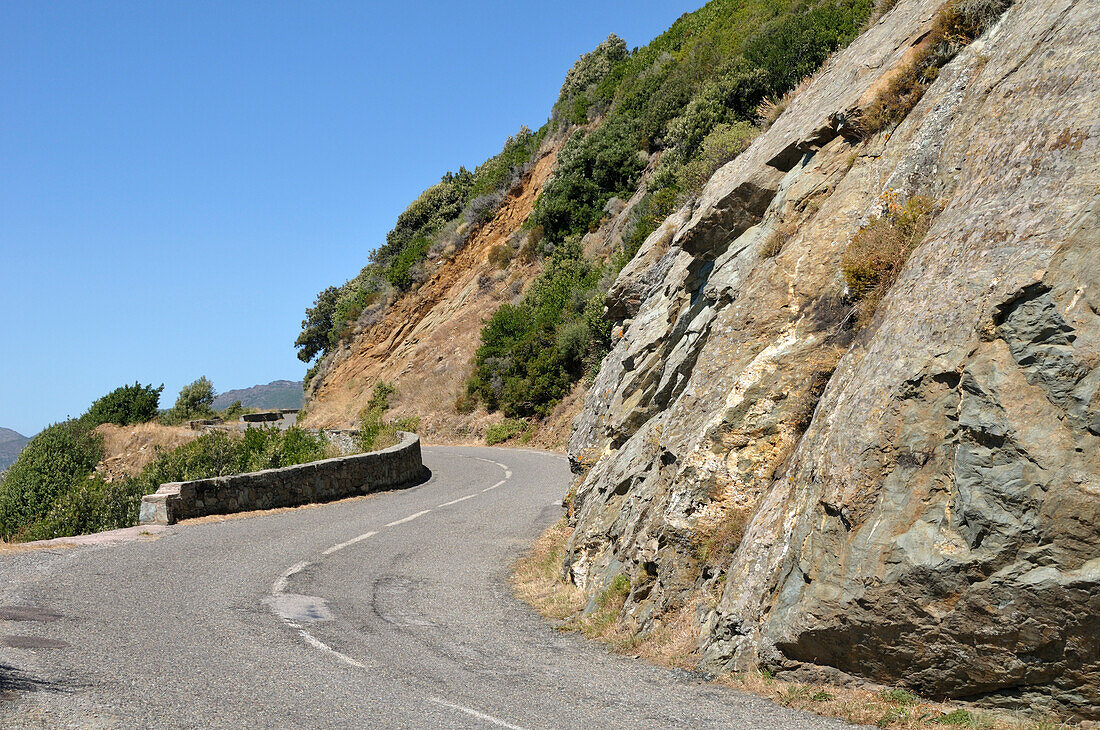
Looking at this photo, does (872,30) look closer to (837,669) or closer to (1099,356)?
(1099,356)

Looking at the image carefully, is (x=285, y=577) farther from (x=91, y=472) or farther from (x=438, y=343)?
(x=438, y=343)

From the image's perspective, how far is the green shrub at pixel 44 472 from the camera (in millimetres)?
25828

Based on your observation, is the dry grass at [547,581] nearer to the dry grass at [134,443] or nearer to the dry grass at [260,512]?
the dry grass at [260,512]

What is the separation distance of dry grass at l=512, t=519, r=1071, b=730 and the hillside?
2.6 inches

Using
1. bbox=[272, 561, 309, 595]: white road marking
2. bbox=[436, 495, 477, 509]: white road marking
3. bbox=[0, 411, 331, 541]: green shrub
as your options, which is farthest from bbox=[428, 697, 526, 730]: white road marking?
bbox=[0, 411, 331, 541]: green shrub

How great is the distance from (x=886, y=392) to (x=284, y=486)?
Result: 506 inches

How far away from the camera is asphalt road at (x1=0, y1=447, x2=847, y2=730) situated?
495 cm

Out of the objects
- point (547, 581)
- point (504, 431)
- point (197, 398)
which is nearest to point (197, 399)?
point (197, 398)

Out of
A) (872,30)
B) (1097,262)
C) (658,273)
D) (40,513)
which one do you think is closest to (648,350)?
(658,273)

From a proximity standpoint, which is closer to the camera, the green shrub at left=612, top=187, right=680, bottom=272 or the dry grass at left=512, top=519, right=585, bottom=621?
the dry grass at left=512, top=519, right=585, bottom=621

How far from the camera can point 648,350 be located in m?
12.0

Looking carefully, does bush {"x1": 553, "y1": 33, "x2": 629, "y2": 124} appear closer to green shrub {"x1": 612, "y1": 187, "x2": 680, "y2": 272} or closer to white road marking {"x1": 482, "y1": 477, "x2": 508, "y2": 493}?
green shrub {"x1": 612, "y1": 187, "x2": 680, "y2": 272}

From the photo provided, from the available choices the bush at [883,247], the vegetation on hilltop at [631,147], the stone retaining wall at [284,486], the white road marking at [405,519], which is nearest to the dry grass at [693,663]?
the bush at [883,247]

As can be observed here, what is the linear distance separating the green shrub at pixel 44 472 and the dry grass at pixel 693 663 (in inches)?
818
